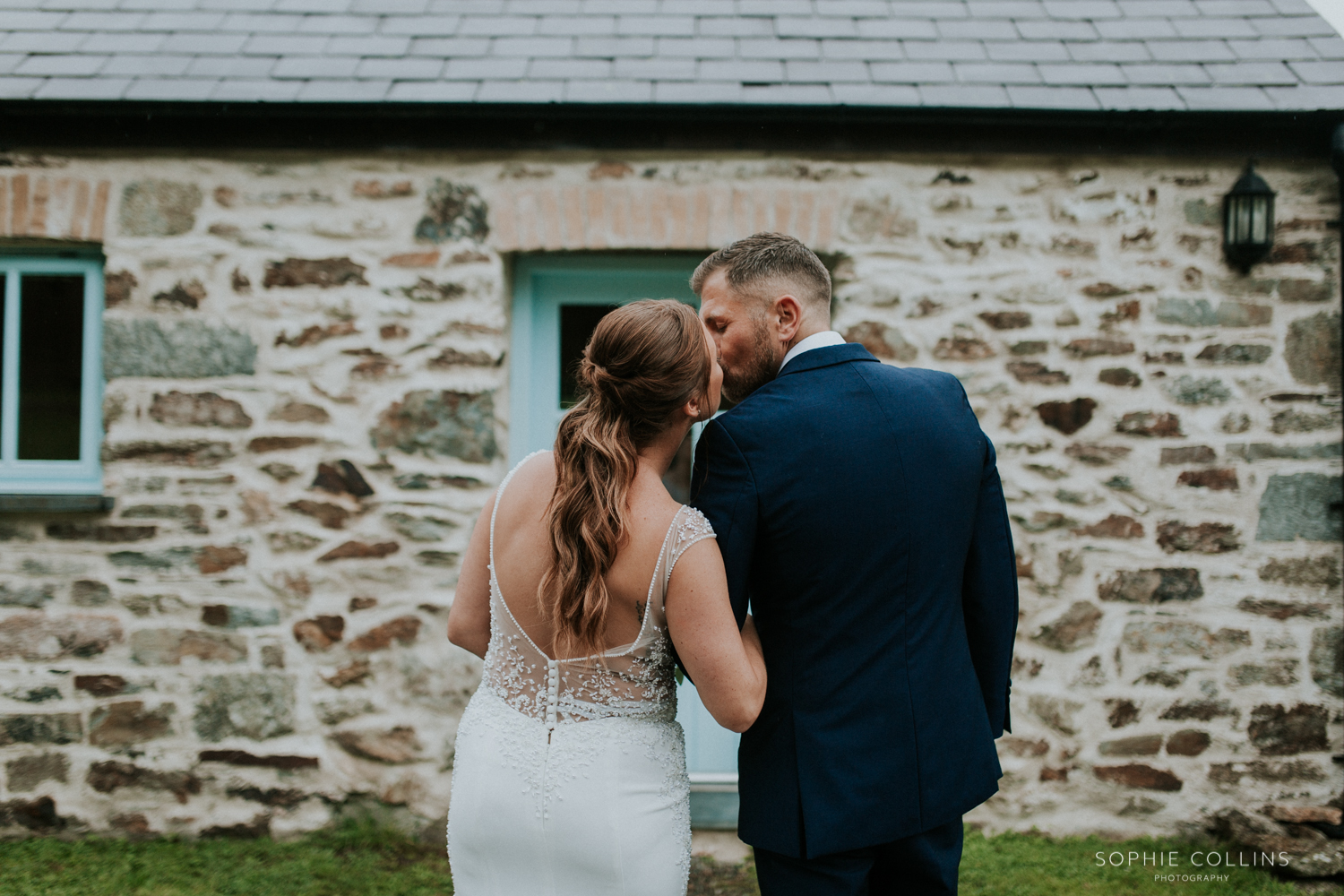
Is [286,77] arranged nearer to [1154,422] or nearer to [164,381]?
[164,381]

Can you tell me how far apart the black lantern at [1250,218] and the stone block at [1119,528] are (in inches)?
45.6

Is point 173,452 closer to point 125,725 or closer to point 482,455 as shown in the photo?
point 125,725

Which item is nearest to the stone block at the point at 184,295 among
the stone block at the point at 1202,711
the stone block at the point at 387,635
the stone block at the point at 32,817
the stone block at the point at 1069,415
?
the stone block at the point at 387,635

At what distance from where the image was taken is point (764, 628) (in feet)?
5.93

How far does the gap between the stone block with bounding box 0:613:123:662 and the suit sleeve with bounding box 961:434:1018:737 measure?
338 cm

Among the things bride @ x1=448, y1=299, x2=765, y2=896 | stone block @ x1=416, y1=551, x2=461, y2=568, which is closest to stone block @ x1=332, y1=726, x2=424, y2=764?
stone block @ x1=416, y1=551, x2=461, y2=568

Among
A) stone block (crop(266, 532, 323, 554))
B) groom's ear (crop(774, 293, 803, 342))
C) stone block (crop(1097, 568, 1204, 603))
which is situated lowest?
stone block (crop(1097, 568, 1204, 603))

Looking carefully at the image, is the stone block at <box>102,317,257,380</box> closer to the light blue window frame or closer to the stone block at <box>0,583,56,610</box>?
the light blue window frame

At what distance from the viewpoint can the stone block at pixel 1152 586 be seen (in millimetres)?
3602

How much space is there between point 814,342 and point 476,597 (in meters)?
0.92

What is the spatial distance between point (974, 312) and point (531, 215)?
6.20ft

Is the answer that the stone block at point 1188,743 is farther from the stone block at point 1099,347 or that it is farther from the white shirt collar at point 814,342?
the white shirt collar at point 814,342

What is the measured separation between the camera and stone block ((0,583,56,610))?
3609 millimetres

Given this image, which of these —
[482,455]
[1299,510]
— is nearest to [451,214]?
[482,455]
